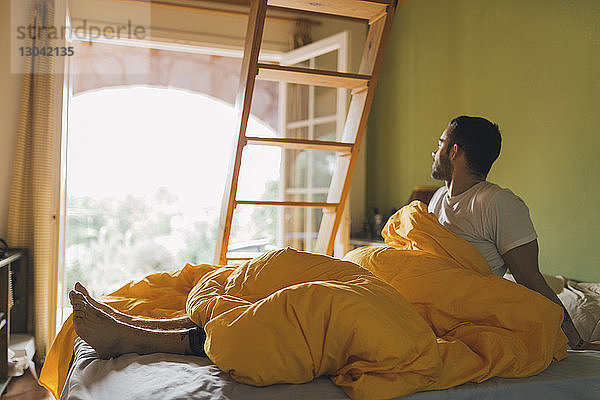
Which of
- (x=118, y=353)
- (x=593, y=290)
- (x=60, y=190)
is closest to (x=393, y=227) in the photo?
(x=593, y=290)

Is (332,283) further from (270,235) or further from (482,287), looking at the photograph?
(270,235)

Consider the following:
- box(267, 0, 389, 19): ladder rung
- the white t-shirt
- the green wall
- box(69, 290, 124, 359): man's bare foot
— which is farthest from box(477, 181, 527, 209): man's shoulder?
box(69, 290, 124, 359): man's bare foot

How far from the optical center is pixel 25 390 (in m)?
3.21

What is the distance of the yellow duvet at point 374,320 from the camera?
1.31 m

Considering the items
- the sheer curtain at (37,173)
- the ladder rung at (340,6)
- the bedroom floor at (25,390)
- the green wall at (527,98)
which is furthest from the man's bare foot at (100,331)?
the sheer curtain at (37,173)

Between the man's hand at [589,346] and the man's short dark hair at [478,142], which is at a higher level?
the man's short dark hair at [478,142]

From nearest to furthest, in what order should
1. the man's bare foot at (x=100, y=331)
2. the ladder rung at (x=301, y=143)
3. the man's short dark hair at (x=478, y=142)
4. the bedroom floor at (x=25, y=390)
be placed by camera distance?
the man's bare foot at (x=100, y=331)
the man's short dark hair at (x=478, y=142)
the ladder rung at (x=301, y=143)
the bedroom floor at (x=25, y=390)

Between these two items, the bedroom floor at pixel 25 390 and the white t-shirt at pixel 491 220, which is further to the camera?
the bedroom floor at pixel 25 390

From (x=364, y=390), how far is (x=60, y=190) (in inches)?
112

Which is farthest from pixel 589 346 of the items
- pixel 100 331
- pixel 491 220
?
pixel 100 331

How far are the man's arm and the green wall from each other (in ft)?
2.63

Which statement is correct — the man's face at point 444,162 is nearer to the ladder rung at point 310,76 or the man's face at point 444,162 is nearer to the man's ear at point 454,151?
the man's ear at point 454,151

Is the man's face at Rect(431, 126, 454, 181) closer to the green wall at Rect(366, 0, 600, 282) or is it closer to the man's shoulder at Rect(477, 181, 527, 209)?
the man's shoulder at Rect(477, 181, 527, 209)

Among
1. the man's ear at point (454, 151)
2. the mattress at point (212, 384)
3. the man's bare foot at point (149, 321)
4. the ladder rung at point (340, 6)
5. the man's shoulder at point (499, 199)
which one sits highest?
the ladder rung at point (340, 6)
